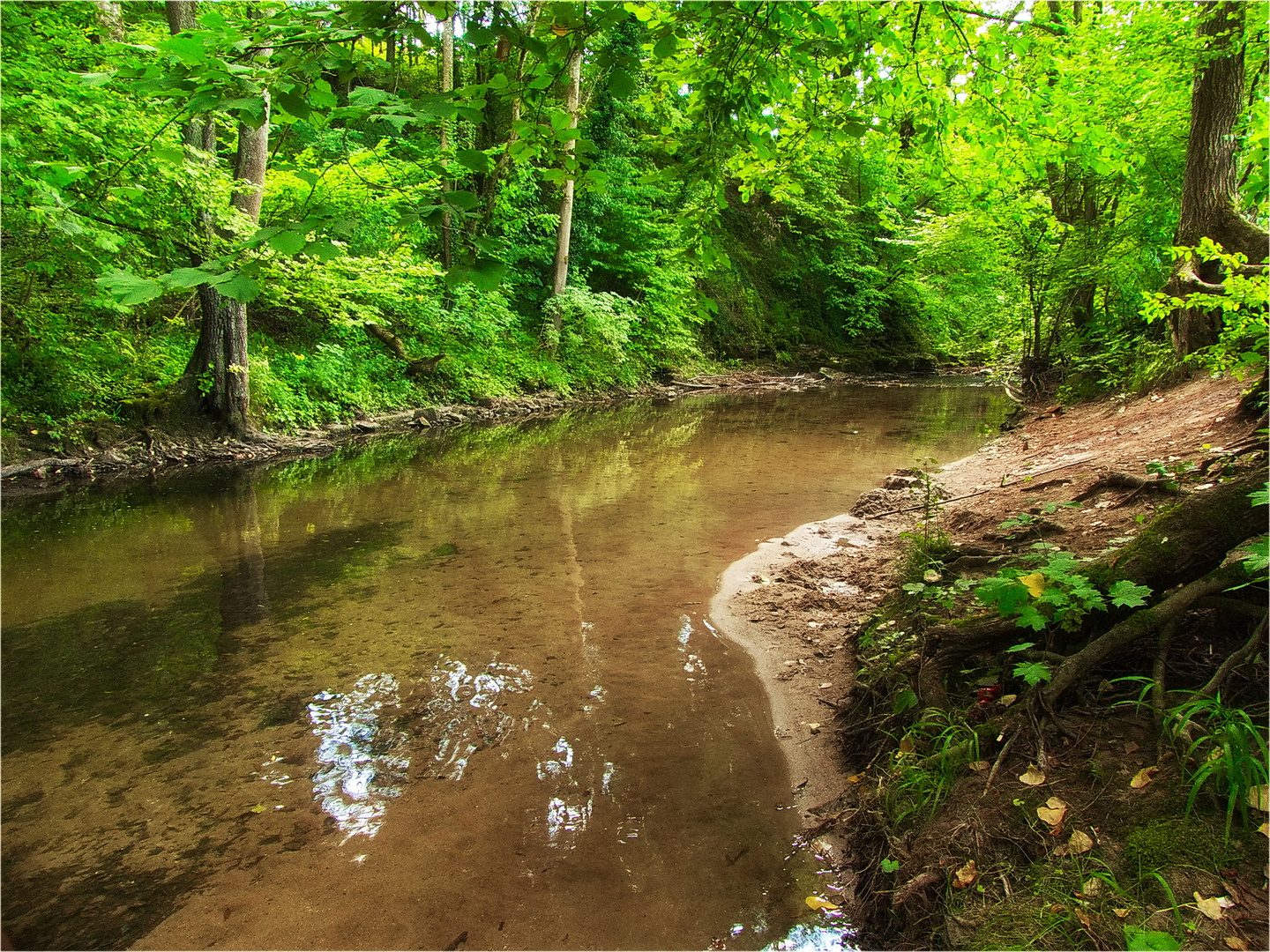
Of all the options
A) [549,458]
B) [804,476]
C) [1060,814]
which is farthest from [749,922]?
[549,458]

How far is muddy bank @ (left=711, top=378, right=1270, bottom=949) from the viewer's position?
6.73 feet

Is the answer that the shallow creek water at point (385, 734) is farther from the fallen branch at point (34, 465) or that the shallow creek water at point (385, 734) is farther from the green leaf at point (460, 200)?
the green leaf at point (460, 200)

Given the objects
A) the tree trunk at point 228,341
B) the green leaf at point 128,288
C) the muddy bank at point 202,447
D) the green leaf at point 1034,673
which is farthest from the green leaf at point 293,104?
the tree trunk at point 228,341

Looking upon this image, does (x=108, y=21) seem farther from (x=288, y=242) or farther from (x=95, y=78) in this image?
(x=288, y=242)

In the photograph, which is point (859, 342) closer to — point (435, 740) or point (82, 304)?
point (82, 304)

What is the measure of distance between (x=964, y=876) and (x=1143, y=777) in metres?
0.70

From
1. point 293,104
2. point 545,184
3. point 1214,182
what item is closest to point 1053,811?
point 293,104

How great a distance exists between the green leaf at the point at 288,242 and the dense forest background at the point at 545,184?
0.5 inches

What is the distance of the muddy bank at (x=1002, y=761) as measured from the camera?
2.05m

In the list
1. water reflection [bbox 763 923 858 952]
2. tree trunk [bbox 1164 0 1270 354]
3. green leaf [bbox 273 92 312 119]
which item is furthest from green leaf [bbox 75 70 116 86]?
tree trunk [bbox 1164 0 1270 354]

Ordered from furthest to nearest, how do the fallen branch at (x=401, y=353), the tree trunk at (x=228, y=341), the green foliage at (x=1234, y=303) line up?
the fallen branch at (x=401, y=353) → the tree trunk at (x=228, y=341) → the green foliage at (x=1234, y=303)

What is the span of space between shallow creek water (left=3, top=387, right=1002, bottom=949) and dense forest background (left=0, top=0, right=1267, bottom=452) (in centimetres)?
227

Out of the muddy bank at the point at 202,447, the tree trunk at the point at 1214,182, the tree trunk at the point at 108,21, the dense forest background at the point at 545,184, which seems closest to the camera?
the dense forest background at the point at 545,184

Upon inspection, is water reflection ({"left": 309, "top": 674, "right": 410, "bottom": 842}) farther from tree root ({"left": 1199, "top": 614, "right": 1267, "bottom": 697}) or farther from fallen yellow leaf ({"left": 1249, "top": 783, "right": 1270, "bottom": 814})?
tree root ({"left": 1199, "top": 614, "right": 1267, "bottom": 697})
